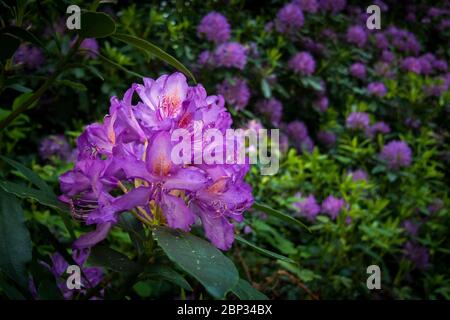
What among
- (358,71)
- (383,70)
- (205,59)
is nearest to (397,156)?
(358,71)

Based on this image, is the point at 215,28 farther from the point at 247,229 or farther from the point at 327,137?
the point at 247,229

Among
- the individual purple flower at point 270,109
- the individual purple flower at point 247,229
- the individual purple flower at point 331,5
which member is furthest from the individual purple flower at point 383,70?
the individual purple flower at point 247,229

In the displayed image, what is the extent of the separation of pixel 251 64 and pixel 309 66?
0.39m

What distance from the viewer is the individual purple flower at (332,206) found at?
1.89 meters

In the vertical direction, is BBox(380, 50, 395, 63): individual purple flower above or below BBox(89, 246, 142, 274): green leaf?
above

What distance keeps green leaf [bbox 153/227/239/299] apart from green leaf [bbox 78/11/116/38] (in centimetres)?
35

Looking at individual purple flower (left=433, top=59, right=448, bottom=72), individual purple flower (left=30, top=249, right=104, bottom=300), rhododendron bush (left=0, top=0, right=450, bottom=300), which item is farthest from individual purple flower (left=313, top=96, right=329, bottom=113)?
individual purple flower (left=30, top=249, right=104, bottom=300)

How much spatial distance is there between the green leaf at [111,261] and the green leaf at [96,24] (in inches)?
14.4

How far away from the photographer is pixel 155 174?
66 cm

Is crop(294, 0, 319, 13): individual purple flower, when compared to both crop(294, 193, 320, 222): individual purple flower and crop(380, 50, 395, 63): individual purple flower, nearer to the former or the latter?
crop(380, 50, 395, 63): individual purple flower

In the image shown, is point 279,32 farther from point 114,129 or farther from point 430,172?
point 114,129

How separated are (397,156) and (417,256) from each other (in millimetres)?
525

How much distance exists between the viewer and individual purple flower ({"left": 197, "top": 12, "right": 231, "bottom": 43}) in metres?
2.21
